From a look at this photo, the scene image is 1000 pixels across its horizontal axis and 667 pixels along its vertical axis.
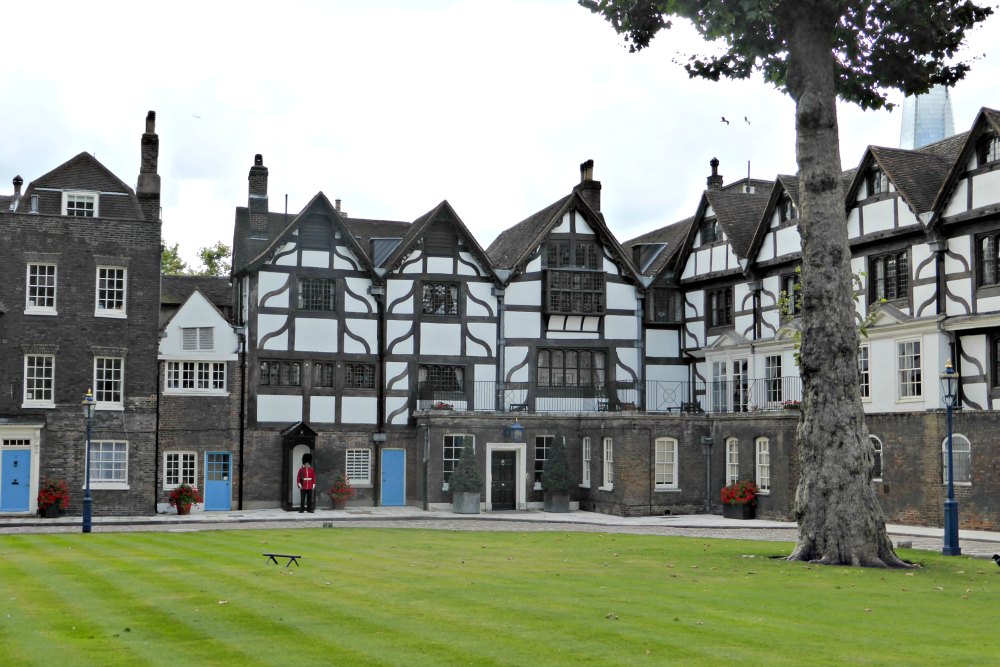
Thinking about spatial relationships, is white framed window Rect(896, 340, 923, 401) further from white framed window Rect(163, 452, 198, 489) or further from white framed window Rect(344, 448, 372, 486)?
white framed window Rect(163, 452, 198, 489)

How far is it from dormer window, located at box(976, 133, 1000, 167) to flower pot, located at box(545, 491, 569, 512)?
55.7 feet

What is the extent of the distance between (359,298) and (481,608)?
27250 mm

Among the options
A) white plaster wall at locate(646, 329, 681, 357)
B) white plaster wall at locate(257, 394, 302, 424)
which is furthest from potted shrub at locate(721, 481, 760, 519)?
white plaster wall at locate(257, 394, 302, 424)

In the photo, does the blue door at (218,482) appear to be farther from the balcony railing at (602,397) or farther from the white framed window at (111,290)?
the balcony railing at (602,397)

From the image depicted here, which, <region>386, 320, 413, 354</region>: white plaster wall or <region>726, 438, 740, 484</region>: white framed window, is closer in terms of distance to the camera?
<region>726, 438, 740, 484</region>: white framed window

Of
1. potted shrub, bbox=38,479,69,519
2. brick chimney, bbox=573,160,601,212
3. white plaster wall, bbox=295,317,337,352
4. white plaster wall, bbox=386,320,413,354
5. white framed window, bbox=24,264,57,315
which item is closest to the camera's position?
potted shrub, bbox=38,479,69,519

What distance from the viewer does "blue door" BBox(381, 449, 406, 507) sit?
3962 cm

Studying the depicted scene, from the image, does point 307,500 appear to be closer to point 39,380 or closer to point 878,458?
point 39,380

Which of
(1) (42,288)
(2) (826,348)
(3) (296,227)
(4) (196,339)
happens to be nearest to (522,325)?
(3) (296,227)

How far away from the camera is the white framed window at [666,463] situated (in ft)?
125

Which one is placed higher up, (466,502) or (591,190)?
(591,190)

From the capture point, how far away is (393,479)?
130 feet

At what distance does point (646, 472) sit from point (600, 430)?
235 cm

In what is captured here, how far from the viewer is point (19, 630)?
11.9m
